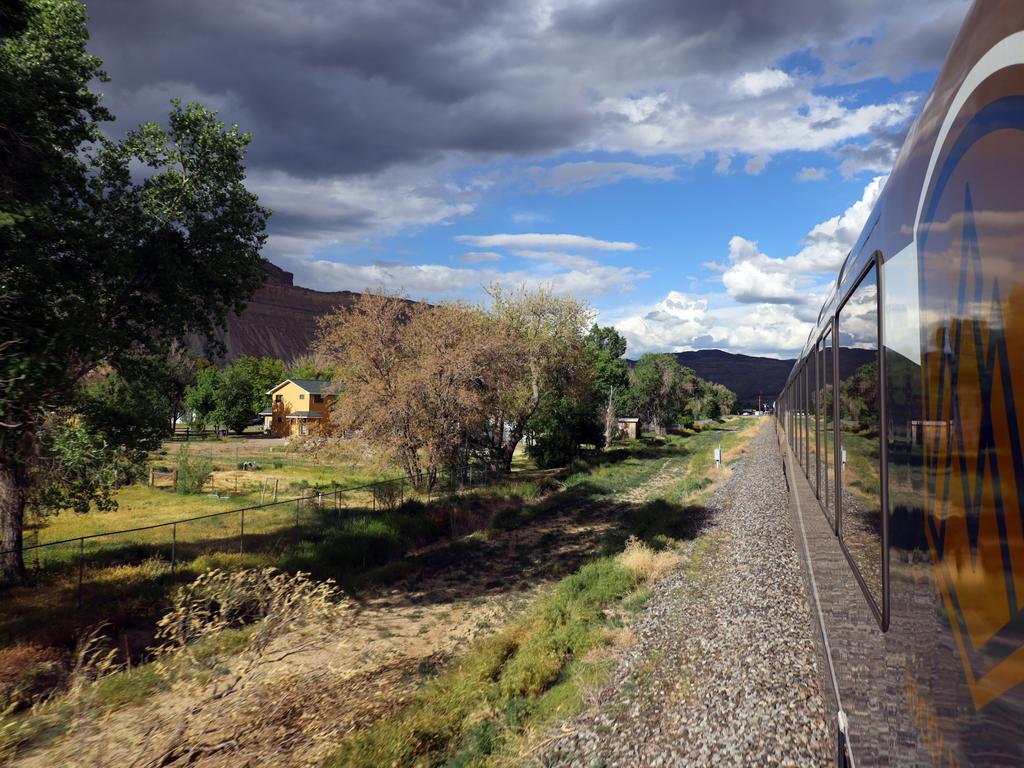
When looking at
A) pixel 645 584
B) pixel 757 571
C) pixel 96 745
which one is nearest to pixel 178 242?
pixel 96 745

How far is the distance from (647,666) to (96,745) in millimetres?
6883

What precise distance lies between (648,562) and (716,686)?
315 inches

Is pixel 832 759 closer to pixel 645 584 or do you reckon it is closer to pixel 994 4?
pixel 994 4

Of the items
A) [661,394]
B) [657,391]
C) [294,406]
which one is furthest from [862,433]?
[294,406]

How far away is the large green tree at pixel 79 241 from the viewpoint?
1091 cm

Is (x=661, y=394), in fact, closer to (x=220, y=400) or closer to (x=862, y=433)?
(x=220, y=400)

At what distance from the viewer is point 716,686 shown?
26.0 ft

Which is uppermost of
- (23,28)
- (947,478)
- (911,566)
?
(23,28)

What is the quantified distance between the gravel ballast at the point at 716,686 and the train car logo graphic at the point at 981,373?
522 centimetres

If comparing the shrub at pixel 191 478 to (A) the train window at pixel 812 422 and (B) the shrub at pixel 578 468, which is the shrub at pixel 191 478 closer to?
(B) the shrub at pixel 578 468

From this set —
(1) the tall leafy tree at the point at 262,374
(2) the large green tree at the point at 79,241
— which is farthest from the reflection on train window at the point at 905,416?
(1) the tall leafy tree at the point at 262,374

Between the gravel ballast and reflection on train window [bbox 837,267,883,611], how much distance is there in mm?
3016

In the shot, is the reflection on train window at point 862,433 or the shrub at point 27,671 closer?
the reflection on train window at point 862,433

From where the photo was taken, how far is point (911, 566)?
255 centimetres
